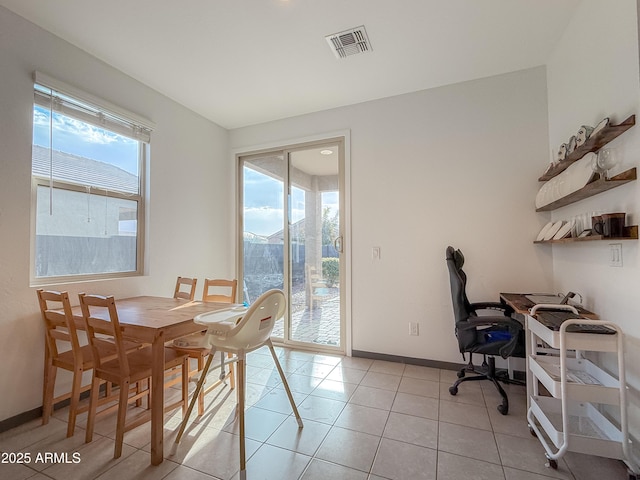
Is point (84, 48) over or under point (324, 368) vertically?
over

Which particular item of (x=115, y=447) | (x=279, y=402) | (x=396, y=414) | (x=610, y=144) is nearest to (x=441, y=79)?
(x=610, y=144)

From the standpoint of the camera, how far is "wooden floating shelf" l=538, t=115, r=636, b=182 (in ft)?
4.91

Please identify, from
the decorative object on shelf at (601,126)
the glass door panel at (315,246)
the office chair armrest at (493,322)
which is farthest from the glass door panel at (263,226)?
the decorative object on shelf at (601,126)

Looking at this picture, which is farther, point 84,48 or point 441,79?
point 441,79

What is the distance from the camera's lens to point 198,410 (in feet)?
6.75

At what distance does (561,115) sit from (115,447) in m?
3.77

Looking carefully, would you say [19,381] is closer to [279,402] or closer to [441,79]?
[279,402]

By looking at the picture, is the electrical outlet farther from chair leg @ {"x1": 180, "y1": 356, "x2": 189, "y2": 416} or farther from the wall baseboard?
chair leg @ {"x1": 180, "y1": 356, "x2": 189, "y2": 416}

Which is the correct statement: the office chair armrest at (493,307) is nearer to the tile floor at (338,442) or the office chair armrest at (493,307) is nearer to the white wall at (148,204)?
the tile floor at (338,442)

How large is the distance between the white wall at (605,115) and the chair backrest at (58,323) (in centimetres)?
312

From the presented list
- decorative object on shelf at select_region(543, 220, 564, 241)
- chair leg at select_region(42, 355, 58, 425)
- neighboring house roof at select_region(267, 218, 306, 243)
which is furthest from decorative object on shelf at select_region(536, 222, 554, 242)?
chair leg at select_region(42, 355, 58, 425)

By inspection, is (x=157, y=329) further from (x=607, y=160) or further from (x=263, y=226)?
(x=607, y=160)

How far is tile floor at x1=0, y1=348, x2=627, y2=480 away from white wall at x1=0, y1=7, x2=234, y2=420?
0.65 m

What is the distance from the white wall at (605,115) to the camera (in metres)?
1.49
